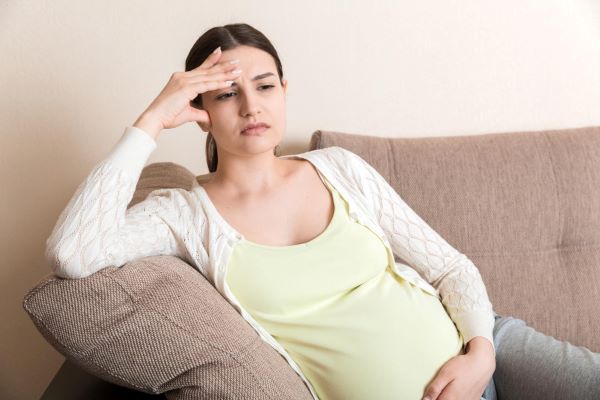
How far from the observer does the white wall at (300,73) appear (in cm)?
176

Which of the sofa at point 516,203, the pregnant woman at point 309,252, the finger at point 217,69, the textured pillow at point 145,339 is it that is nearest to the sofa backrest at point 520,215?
the sofa at point 516,203

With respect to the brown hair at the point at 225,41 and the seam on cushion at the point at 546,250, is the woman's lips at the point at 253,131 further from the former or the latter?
the seam on cushion at the point at 546,250

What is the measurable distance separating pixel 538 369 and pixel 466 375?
0.20m

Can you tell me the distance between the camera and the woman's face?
1.31 m

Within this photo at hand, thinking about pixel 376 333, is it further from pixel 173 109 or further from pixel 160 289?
pixel 173 109

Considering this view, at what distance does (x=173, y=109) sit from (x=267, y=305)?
44cm

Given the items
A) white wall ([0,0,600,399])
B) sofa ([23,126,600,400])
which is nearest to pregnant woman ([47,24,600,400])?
sofa ([23,126,600,400])

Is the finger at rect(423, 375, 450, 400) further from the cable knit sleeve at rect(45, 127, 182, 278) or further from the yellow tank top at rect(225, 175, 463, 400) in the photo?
the cable knit sleeve at rect(45, 127, 182, 278)

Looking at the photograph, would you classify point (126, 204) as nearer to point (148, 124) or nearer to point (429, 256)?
point (148, 124)

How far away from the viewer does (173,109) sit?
1281 millimetres

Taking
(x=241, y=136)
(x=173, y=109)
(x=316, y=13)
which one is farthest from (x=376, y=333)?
(x=316, y=13)

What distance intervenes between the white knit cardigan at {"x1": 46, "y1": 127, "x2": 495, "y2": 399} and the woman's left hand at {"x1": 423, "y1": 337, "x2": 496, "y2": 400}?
0.04 metres

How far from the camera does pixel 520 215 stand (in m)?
1.64

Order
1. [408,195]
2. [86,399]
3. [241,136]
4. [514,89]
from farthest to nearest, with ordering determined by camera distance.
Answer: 1. [514,89]
2. [408,195]
3. [241,136]
4. [86,399]
